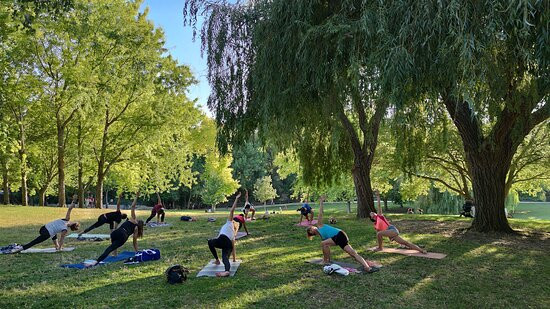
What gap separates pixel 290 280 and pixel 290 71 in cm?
438

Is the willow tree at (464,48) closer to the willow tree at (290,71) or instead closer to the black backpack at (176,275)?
the willow tree at (290,71)

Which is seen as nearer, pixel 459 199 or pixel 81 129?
pixel 81 129

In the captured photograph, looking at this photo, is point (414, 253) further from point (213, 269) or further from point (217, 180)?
point (217, 180)

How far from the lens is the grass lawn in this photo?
5668 mm

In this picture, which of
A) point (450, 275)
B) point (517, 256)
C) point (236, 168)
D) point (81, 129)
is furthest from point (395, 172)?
point (236, 168)

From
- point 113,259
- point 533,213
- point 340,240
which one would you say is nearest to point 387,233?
point 340,240

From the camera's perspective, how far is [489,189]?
475 inches

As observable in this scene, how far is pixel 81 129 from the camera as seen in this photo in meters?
24.9

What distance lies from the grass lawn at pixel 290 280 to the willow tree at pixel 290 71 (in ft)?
10.9

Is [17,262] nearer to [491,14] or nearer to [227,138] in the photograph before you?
[227,138]

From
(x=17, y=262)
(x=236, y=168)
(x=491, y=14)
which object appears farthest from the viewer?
(x=236, y=168)

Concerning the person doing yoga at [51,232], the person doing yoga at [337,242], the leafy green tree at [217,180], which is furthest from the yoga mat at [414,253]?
the leafy green tree at [217,180]

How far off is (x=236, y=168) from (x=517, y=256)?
153 feet

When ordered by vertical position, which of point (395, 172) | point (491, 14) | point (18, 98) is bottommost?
point (395, 172)
